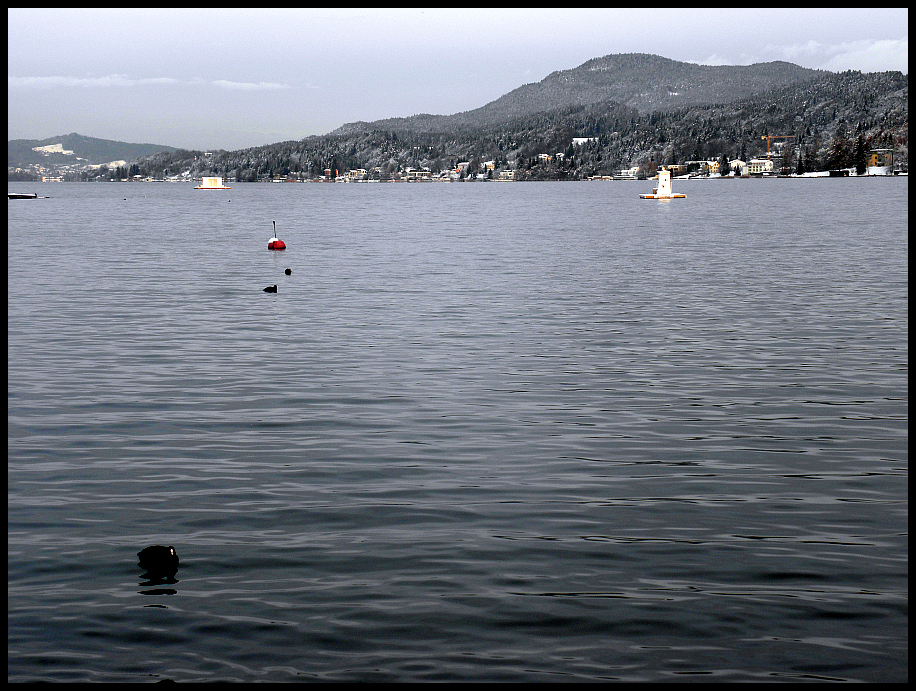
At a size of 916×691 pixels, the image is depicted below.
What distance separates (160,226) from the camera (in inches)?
5167

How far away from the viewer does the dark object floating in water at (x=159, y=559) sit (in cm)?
1332

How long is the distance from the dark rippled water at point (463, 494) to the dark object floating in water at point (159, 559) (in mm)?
280

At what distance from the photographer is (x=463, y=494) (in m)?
16.7

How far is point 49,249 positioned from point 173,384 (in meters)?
65.4

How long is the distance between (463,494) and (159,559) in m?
5.01

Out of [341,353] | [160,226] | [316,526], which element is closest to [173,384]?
[341,353]

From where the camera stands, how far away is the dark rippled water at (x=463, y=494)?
1131 cm

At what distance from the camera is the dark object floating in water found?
1332 cm

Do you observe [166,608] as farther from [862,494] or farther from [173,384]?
[173,384]

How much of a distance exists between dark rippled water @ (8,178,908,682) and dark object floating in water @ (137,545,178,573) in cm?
28

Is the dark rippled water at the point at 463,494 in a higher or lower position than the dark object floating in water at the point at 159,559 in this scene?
lower

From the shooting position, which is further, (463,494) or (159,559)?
(463,494)

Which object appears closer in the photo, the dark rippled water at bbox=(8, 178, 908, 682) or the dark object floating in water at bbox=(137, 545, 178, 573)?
the dark rippled water at bbox=(8, 178, 908, 682)

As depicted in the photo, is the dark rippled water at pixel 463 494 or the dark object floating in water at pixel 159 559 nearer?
the dark rippled water at pixel 463 494
